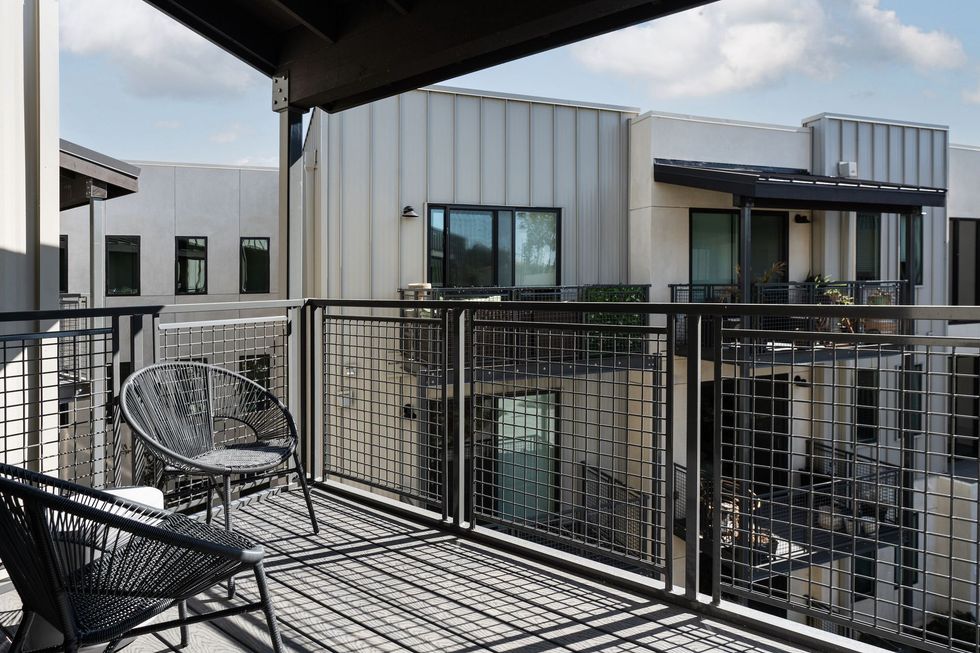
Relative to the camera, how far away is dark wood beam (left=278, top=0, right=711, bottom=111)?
2850 mm

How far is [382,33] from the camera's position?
11.9ft

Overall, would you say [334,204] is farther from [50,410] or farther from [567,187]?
[50,410]

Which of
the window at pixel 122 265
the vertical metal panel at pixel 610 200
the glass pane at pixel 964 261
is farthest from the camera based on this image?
the glass pane at pixel 964 261

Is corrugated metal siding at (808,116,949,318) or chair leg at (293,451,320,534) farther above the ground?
corrugated metal siding at (808,116,949,318)

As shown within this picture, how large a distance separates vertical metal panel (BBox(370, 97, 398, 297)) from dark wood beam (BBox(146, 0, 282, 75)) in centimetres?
534

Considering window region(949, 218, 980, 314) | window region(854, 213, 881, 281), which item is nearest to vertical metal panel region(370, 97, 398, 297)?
window region(854, 213, 881, 281)

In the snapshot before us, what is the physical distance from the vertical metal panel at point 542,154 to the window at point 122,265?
26.1 feet

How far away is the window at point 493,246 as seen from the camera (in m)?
10.1

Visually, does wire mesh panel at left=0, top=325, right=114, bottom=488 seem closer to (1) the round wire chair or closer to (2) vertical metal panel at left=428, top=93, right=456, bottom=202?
(1) the round wire chair

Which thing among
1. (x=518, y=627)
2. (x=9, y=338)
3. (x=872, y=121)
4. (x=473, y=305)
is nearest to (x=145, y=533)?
(x=518, y=627)

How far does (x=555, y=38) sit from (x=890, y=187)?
387 inches

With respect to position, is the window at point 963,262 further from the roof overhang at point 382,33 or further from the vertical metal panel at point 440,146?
the roof overhang at point 382,33

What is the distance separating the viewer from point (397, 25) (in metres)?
3.54

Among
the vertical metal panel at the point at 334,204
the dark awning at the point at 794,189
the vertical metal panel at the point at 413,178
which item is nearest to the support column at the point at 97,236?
the vertical metal panel at the point at 334,204
